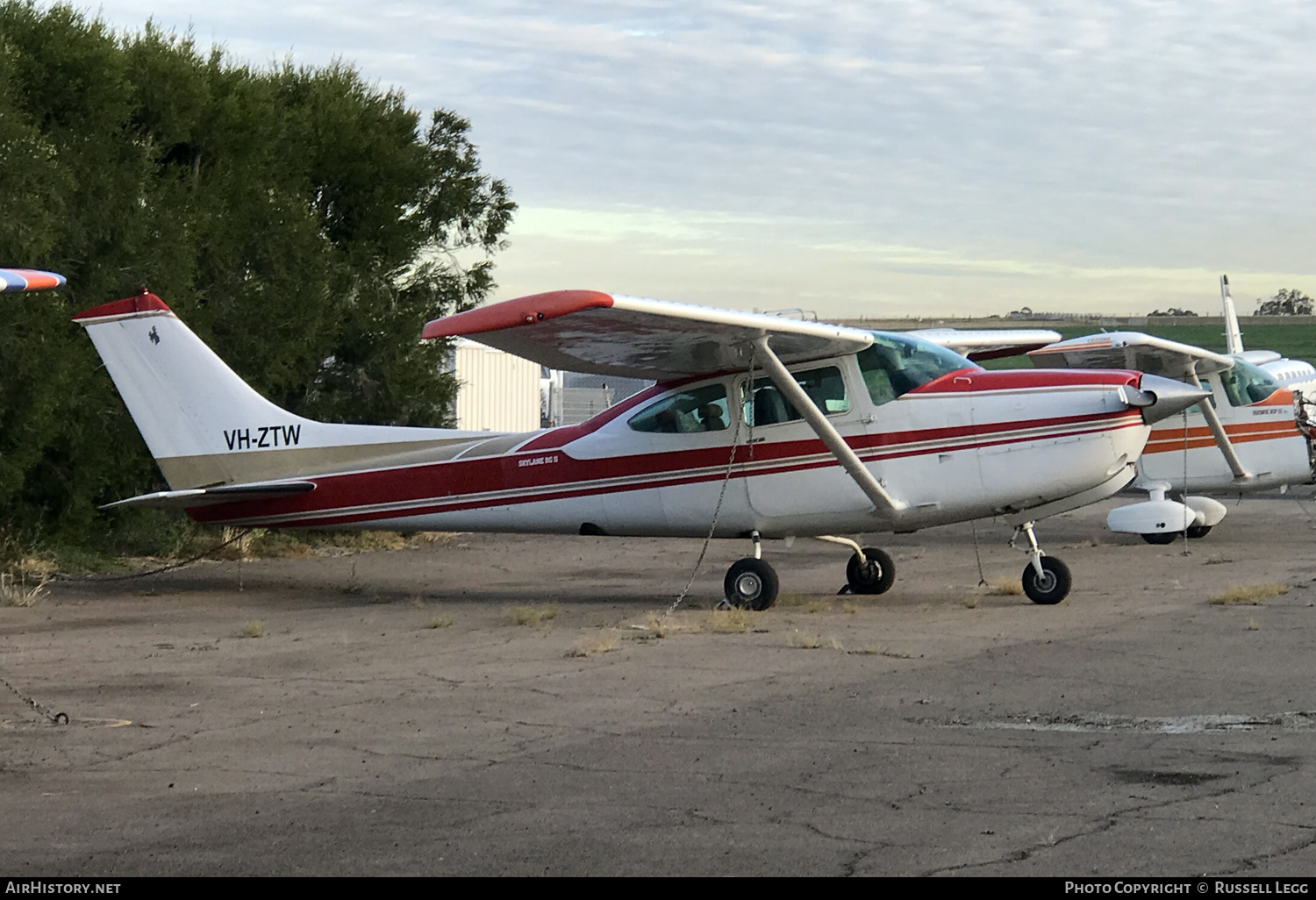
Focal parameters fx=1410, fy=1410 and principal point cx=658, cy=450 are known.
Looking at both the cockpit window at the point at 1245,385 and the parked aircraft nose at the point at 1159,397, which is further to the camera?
the cockpit window at the point at 1245,385

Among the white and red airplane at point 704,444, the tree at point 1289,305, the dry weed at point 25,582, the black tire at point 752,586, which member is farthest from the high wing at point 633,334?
the tree at point 1289,305

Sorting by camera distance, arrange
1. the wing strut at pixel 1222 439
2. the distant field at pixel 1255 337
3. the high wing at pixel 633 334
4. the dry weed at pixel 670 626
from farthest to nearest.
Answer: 1. the distant field at pixel 1255 337
2. the wing strut at pixel 1222 439
3. the dry weed at pixel 670 626
4. the high wing at pixel 633 334

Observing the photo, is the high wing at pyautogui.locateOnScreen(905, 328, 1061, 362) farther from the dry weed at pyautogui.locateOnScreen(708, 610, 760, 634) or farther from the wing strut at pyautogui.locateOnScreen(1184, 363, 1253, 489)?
the dry weed at pyautogui.locateOnScreen(708, 610, 760, 634)

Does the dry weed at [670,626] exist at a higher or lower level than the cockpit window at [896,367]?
lower

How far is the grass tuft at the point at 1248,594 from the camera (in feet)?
38.2

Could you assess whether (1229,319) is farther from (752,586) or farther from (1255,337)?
(1255,337)

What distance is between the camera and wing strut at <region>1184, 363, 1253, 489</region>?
18.0 meters

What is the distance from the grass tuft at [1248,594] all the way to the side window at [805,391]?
3.47 meters

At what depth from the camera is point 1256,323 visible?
85250mm

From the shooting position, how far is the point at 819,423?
37.2 ft

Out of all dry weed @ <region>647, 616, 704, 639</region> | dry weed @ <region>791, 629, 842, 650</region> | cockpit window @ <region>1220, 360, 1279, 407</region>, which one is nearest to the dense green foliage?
dry weed @ <region>647, 616, 704, 639</region>

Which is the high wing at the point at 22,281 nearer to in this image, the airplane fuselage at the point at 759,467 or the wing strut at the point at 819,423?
the airplane fuselage at the point at 759,467

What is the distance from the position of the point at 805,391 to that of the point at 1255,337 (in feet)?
223
